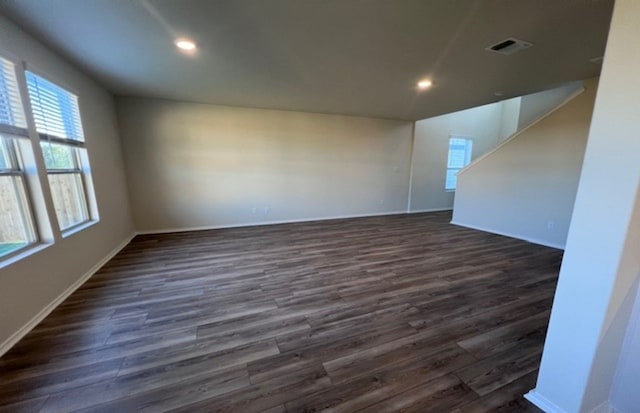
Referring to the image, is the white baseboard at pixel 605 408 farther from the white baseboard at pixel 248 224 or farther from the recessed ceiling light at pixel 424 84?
the white baseboard at pixel 248 224

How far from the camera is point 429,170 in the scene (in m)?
6.98

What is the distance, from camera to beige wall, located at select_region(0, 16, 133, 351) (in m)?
1.93

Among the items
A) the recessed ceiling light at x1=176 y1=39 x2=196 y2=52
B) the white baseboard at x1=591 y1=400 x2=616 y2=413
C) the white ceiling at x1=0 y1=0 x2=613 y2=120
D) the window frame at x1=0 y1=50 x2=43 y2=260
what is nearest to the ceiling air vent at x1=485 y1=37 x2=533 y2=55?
the white ceiling at x1=0 y1=0 x2=613 y2=120

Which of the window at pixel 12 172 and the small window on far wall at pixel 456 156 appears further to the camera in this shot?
the small window on far wall at pixel 456 156

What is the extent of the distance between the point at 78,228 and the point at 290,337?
2.86 meters

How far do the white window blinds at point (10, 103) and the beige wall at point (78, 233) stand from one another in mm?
147

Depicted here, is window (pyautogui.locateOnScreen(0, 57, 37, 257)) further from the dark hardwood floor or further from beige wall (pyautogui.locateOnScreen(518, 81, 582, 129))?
beige wall (pyautogui.locateOnScreen(518, 81, 582, 129))

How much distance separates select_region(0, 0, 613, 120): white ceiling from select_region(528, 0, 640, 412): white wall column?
1.01 m

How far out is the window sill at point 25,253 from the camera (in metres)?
1.89

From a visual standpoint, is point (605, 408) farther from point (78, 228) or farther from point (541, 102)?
point (541, 102)

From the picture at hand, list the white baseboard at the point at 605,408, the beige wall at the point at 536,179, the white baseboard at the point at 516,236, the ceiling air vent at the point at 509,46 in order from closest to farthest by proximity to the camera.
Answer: the white baseboard at the point at 605,408, the ceiling air vent at the point at 509,46, the beige wall at the point at 536,179, the white baseboard at the point at 516,236

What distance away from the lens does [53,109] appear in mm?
2578

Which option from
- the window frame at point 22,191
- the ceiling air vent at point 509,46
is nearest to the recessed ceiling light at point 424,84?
the ceiling air vent at point 509,46

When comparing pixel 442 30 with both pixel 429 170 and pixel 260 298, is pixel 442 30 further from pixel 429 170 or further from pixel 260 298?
pixel 429 170
